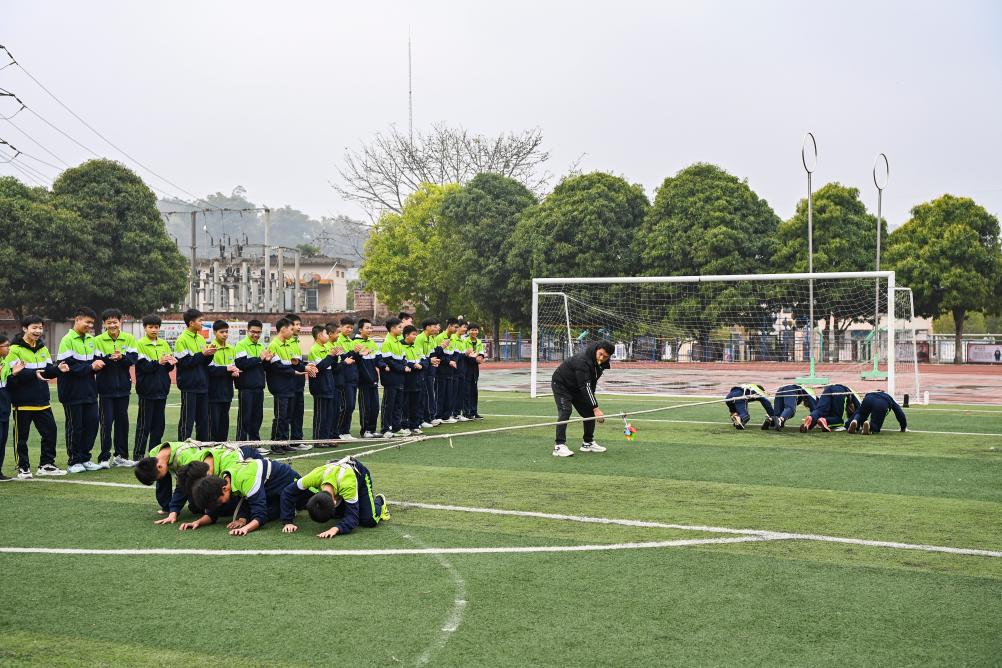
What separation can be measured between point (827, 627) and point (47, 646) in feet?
13.6

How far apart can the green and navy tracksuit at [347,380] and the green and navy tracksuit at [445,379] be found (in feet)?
7.39

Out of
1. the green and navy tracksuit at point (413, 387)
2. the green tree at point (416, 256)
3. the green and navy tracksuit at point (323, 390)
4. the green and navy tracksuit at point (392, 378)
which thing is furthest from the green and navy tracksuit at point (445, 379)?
the green tree at point (416, 256)

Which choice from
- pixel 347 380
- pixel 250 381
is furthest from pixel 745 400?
pixel 250 381

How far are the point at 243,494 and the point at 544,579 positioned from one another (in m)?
2.78

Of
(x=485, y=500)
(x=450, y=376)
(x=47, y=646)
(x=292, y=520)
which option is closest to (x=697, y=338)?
(x=450, y=376)

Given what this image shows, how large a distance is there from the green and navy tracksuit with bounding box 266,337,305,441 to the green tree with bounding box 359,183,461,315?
3225cm

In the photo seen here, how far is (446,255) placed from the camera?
45.1 meters

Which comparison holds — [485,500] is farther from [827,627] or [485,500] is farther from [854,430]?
[854,430]

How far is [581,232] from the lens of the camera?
127ft

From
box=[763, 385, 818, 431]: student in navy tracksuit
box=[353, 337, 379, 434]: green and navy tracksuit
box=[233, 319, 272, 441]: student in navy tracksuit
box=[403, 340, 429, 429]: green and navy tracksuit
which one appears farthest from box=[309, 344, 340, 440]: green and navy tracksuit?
box=[763, 385, 818, 431]: student in navy tracksuit

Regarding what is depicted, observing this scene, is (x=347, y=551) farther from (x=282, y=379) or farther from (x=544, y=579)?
(x=282, y=379)

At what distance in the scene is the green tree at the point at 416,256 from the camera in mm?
46156

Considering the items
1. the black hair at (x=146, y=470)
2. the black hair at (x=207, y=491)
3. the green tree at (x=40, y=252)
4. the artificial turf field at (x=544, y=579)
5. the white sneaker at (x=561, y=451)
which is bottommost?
the artificial turf field at (x=544, y=579)

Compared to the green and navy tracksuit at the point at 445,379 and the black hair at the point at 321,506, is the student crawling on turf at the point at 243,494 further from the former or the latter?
the green and navy tracksuit at the point at 445,379
